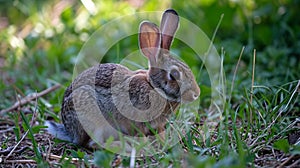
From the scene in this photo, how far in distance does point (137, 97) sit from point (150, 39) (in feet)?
1.50

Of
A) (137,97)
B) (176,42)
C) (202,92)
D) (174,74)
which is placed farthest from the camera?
(176,42)

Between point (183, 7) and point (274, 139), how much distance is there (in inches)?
138

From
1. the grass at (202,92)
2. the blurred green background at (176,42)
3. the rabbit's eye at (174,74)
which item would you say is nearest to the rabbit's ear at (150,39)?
the rabbit's eye at (174,74)

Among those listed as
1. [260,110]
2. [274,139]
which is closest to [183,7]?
[260,110]

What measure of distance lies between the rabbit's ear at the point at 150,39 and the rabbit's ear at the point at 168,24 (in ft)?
0.20

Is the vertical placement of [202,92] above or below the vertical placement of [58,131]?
above

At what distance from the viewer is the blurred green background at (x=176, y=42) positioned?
5.48 meters

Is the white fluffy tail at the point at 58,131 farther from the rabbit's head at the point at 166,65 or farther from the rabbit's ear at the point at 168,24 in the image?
the rabbit's ear at the point at 168,24

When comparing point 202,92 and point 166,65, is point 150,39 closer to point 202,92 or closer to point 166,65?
point 166,65

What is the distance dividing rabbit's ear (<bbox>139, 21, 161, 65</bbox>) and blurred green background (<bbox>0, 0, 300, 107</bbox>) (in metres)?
1.51

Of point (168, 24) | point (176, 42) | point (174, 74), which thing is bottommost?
point (174, 74)

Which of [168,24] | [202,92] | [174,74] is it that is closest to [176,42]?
[202,92]

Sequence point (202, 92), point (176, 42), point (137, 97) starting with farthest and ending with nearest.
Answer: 1. point (176, 42)
2. point (202, 92)
3. point (137, 97)

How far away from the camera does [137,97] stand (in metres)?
3.84
